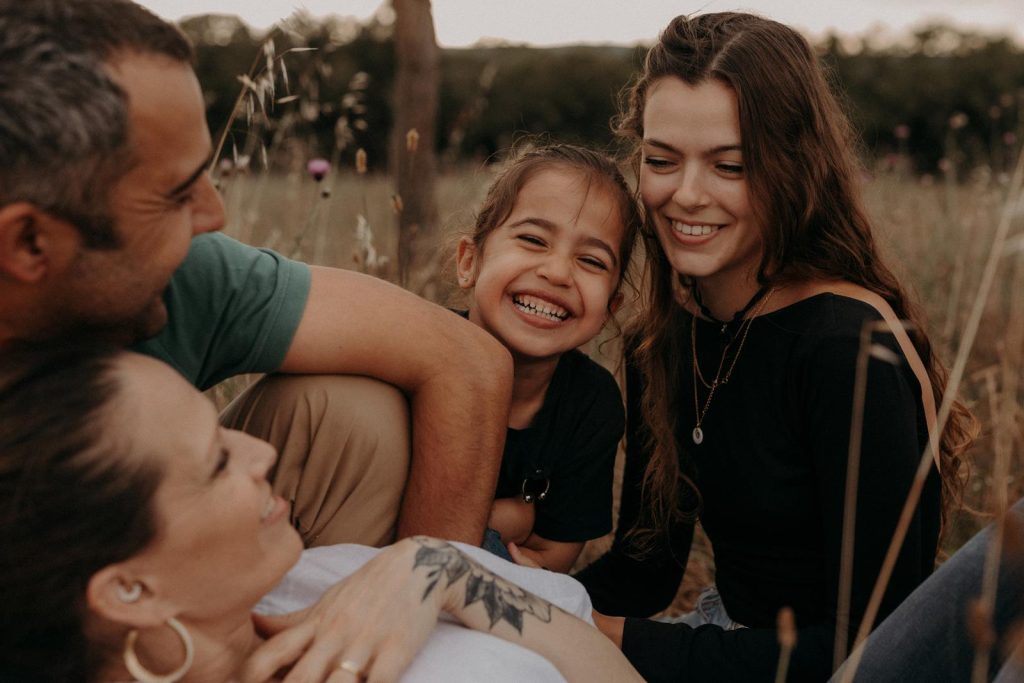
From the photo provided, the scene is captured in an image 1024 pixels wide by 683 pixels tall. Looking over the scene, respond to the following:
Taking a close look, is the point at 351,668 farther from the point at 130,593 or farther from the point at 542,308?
the point at 542,308

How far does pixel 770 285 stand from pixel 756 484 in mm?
488

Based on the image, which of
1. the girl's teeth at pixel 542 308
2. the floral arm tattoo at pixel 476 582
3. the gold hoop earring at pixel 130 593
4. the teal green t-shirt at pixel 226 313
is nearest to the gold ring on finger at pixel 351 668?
the floral arm tattoo at pixel 476 582

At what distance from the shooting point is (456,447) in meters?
2.17

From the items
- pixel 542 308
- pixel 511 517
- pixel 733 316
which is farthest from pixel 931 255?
pixel 511 517

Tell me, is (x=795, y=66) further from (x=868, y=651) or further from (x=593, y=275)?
(x=868, y=651)

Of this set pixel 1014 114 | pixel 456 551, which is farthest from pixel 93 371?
pixel 1014 114

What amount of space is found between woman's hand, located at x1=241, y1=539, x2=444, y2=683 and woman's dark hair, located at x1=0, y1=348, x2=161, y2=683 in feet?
0.94

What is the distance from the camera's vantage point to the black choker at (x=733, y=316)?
2.48 metres

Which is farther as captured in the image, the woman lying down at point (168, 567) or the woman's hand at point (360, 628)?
the woman's hand at point (360, 628)

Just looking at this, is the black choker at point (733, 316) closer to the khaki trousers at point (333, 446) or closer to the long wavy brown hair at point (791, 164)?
the long wavy brown hair at point (791, 164)

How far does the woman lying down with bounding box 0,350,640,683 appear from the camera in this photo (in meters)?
1.35

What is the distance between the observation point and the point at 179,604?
4.75 feet

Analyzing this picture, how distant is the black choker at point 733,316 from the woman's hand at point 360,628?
1.20 m

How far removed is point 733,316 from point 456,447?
2.81 feet
